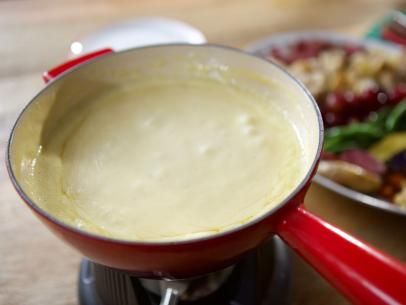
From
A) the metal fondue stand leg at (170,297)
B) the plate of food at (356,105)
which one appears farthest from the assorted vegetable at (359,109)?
the metal fondue stand leg at (170,297)

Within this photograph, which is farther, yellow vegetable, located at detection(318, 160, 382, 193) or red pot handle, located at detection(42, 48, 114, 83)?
yellow vegetable, located at detection(318, 160, 382, 193)

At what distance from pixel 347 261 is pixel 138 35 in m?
0.91

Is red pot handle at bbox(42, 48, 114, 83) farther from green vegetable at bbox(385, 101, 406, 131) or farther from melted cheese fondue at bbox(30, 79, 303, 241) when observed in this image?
green vegetable at bbox(385, 101, 406, 131)

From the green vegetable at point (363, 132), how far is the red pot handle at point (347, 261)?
0.52 m

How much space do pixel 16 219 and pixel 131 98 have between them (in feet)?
0.87

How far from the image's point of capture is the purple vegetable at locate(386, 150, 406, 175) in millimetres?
979

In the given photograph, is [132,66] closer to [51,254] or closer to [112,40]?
[51,254]

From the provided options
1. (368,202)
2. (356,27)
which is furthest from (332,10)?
(368,202)

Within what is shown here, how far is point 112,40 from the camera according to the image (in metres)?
1.22

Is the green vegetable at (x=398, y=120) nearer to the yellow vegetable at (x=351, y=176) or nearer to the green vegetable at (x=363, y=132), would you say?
the green vegetable at (x=363, y=132)

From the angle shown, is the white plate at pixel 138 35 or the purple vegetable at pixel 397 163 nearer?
the purple vegetable at pixel 397 163

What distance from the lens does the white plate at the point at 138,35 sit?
1.20 meters

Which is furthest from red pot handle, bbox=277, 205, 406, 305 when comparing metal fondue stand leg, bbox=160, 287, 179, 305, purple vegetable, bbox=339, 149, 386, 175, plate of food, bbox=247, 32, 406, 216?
purple vegetable, bbox=339, 149, 386, 175

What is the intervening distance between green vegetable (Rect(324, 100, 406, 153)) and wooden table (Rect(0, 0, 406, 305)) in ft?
0.55
